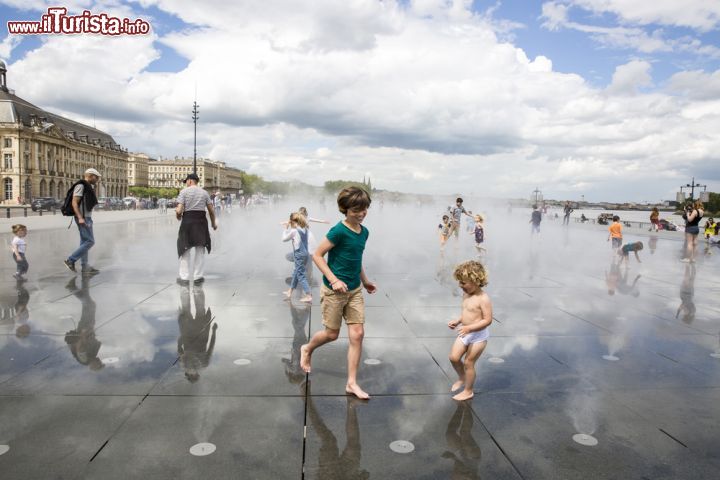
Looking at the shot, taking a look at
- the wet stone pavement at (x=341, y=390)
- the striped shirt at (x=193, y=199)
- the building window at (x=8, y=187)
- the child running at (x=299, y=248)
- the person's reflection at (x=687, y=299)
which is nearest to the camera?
the wet stone pavement at (x=341, y=390)

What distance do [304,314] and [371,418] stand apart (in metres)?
3.11

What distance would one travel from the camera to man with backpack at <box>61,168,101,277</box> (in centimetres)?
882

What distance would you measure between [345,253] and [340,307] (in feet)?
1.43

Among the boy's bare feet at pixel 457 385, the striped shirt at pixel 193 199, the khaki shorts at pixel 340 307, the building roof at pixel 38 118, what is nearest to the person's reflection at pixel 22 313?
the striped shirt at pixel 193 199

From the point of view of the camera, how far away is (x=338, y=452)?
2979mm

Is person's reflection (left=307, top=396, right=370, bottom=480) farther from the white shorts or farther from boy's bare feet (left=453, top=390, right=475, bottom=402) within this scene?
the white shorts

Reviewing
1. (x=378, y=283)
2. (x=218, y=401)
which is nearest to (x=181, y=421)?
(x=218, y=401)

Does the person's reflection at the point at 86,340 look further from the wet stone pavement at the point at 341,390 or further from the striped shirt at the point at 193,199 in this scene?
the striped shirt at the point at 193,199

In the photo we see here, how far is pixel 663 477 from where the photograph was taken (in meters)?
2.79

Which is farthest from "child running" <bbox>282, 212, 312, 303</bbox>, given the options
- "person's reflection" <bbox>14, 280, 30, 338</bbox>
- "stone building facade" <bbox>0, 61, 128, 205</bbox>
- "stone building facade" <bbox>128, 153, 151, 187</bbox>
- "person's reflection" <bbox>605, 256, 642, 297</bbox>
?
"stone building facade" <bbox>128, 153, 151, 187</bbox>

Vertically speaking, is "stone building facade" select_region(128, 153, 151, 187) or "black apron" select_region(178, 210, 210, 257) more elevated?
"stone building facade" select_region(128, 153, 151, 187)

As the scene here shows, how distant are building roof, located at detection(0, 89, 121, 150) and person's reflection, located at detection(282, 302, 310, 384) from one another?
99.2 metres

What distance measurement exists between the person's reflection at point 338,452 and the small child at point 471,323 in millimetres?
929

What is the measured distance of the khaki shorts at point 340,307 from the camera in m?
3.86
